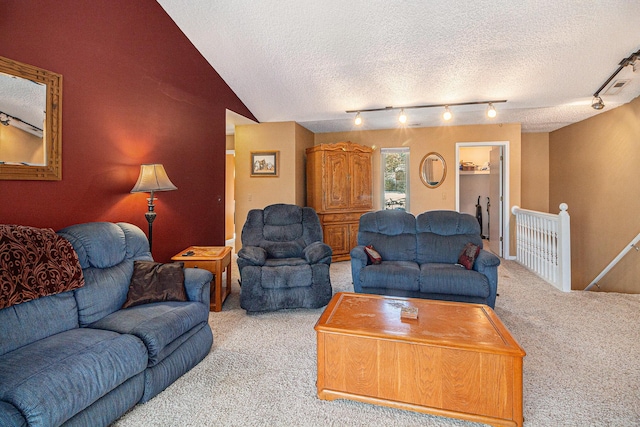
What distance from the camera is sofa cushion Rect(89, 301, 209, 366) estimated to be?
1795 millimetres

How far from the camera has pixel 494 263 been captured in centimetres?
294

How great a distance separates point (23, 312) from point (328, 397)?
1.71m

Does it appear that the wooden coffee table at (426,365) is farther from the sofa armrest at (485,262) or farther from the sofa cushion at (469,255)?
the sofa cushion at (469,255)

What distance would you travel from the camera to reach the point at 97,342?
164 cm

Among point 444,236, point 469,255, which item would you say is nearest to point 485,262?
point 469,255

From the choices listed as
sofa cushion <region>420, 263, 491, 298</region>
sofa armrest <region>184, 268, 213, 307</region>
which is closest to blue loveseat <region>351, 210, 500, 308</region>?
sofa cushion <region>420, 263, 491, 298</region>

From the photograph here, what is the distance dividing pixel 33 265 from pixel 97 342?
1.91ft

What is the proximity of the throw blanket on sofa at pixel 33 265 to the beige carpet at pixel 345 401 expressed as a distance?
83cm

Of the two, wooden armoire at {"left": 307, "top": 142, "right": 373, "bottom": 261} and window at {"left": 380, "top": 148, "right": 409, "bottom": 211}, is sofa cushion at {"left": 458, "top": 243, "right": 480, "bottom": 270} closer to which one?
wooden armoire at {"left": 307, "top": 142, "right": 373, "bottom": 261}

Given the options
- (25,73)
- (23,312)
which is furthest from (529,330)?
(25,73)

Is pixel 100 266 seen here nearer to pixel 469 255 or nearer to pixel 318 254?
pixel 318 254

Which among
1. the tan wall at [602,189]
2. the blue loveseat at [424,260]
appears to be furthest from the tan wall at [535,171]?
the blue loveseat at [424,260]

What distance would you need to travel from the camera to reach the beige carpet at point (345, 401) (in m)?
1.67

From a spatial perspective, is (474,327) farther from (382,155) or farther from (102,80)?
(382,155)
